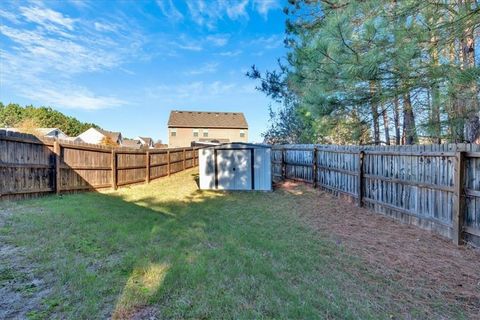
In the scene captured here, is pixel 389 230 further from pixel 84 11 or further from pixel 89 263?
pixel 84 11

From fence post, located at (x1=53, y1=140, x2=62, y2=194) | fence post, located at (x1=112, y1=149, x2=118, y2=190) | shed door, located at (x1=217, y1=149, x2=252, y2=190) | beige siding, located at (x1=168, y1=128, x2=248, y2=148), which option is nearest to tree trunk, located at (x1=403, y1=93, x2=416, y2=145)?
shed door, located at (x1=217, y1=149, x2=252, y2=190)

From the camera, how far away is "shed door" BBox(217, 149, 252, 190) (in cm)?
1057

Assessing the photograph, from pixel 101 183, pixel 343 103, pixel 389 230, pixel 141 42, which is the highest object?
pixel 141 42

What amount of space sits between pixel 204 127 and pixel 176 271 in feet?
117

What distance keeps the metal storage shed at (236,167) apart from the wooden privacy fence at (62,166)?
307 centimetres

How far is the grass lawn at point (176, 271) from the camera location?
2.28 m

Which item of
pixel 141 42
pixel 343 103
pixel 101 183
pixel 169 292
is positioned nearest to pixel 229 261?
pixel 169 292

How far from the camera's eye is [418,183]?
5.05 meters

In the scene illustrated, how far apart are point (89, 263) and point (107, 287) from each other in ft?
2.46

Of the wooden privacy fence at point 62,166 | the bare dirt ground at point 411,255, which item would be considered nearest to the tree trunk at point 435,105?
the bare dirt ground at point 411,255

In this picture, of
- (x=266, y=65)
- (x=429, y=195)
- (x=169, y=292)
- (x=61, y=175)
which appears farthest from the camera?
(x=266, y=65)

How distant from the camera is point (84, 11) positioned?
945 cm

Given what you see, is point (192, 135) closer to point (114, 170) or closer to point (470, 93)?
point (114, 170)

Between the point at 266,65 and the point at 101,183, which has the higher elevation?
the point at 266,65
